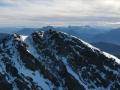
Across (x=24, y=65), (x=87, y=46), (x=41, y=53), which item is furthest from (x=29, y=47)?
(x=87, y=46)

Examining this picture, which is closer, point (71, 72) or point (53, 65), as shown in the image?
point (71, 72)

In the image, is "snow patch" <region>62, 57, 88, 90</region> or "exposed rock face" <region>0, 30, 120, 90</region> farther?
"snow patch" <region>62, 57, 88, 90</region>

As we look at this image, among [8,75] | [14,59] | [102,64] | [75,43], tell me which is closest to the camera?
[8,75]

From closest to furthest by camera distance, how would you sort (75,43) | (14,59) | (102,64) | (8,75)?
(8,75) → (14,59) → (102,64) → (75,43)

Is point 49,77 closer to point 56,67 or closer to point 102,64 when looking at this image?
point 56,67

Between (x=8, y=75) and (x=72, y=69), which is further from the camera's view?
(x=72, y=69)

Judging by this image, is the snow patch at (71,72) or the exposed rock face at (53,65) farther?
the snow patch at (71,72)

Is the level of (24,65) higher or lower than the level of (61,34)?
lower

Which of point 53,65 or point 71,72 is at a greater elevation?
point 53,65
